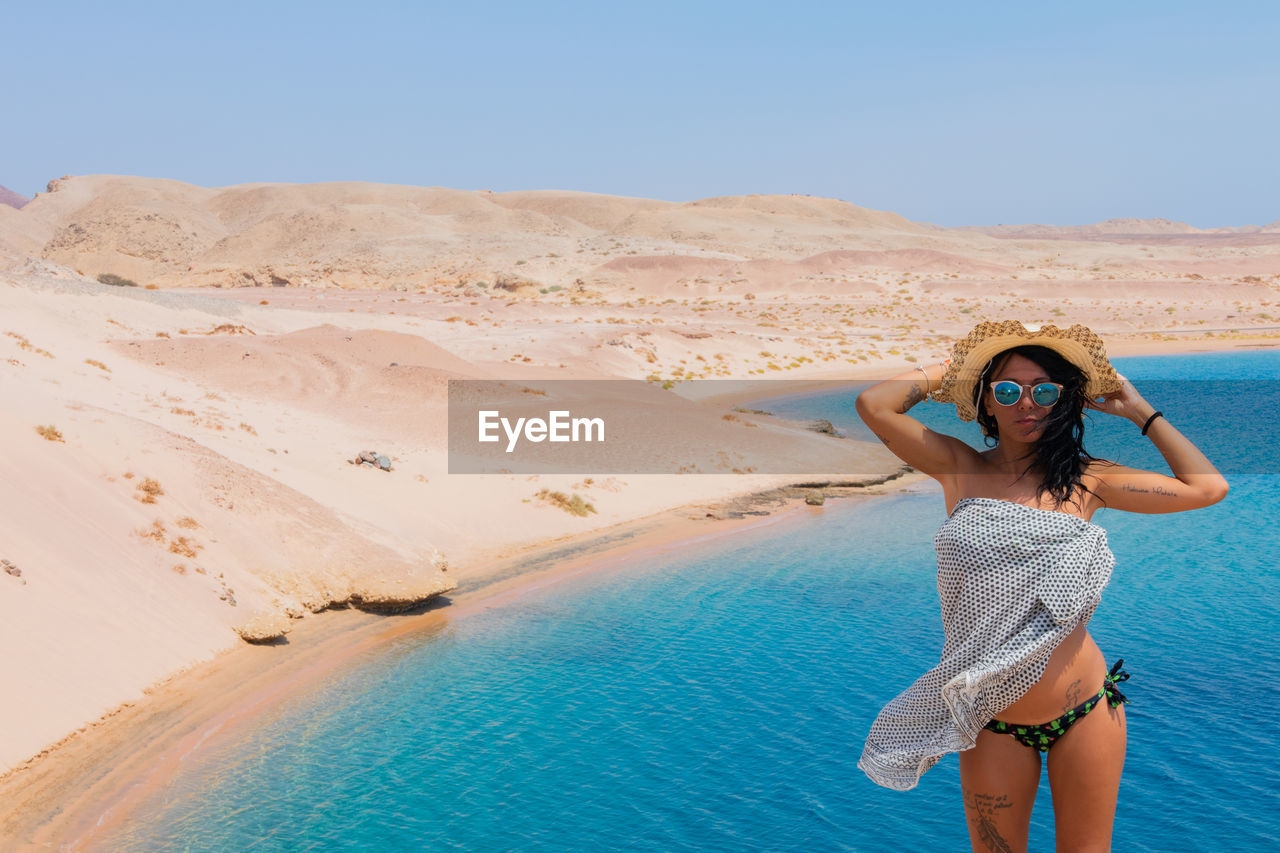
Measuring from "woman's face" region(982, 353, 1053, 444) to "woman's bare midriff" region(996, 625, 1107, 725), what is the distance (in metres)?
0.60

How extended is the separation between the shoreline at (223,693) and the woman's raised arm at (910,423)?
6.56 meters

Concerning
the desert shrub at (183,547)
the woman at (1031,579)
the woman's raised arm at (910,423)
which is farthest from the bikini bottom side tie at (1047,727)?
the desert shrub at (183,547)

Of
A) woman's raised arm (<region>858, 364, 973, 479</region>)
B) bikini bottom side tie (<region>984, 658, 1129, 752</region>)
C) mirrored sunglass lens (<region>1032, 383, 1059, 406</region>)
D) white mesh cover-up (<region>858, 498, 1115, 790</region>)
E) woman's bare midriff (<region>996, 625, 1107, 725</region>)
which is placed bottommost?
bikini bottom side tie (<region>984, 658, 1129, 752</region>)

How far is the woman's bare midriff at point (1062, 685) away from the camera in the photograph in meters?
3.07

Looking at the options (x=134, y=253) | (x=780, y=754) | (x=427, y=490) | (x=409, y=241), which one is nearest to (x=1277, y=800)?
(x=780, y=754)

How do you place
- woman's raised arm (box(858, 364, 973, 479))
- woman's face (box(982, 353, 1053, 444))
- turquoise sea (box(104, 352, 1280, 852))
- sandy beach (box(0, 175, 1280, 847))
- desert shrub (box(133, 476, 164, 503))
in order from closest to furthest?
woman's face (box(982, 353, 1053, 444))
woman's raised arm (box(858, 364, 973, 479))
turquoise sea (box(104, 352, 1280, 852))
sandy beach (box(0, 175, 1280, 847))
desert shrub (box(133, 476, 164, 503))

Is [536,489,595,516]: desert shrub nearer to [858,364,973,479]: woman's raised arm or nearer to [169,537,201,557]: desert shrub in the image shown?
[169,537,201,557]: desert shrub

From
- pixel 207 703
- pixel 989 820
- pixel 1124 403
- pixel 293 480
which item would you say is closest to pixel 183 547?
pixel 207 703

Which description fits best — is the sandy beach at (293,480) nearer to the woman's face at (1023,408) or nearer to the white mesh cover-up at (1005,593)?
the white mesh cover-up at (1005,593)

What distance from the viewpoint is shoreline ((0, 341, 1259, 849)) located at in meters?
7.62

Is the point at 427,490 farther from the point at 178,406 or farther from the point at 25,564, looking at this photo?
the point at 25,564

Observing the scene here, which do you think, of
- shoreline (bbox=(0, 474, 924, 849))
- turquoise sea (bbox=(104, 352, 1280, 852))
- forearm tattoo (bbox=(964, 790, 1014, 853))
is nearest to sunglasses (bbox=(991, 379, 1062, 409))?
forearm tattoo (bbox=(964, 790, 1014, 853))

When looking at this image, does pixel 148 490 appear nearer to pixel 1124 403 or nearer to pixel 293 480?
pixel 293 480

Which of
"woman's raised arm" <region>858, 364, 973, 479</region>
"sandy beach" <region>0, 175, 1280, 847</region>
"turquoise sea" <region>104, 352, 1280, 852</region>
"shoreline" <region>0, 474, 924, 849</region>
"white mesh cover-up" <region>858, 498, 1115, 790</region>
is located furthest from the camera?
"sandy beach" <region>0, 175, 1280, 847</region>
